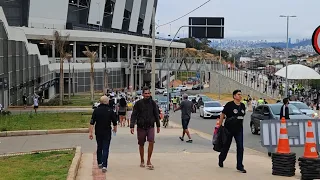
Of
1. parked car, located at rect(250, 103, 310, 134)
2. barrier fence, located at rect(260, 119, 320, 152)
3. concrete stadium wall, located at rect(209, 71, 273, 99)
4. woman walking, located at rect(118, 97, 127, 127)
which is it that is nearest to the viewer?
barrier fence, located at rect(260, 119, 320, 152)

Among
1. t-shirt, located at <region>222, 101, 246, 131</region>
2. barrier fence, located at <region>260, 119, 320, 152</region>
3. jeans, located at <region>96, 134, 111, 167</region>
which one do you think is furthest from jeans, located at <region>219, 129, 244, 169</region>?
jeans, located at <region>96, 134, 111, 167</region>

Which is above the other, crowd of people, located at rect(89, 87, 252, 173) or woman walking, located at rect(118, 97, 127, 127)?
crowd of people, located at rect(89, 87, 252, 173)

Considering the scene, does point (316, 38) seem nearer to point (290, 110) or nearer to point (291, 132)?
point (291, 132)

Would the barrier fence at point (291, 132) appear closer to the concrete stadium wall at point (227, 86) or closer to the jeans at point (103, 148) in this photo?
the jeans at point (103, 148)

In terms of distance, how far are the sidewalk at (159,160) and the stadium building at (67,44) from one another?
17.8 metres

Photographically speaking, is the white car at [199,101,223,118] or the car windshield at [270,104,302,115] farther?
the white car at [199,101,223,118]

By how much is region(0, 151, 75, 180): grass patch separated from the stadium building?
71.9 ft

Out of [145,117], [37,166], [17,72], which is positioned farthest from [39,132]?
[17,72]

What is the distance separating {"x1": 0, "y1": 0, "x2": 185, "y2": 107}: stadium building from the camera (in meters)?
38.9

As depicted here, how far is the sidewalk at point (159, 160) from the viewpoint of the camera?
33.0 feet

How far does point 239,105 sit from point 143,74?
291 ft

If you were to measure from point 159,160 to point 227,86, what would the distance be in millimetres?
65115

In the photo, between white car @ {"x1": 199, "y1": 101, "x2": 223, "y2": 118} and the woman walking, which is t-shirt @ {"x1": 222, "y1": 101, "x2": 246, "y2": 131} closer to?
the woman walking

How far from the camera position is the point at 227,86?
252ft
